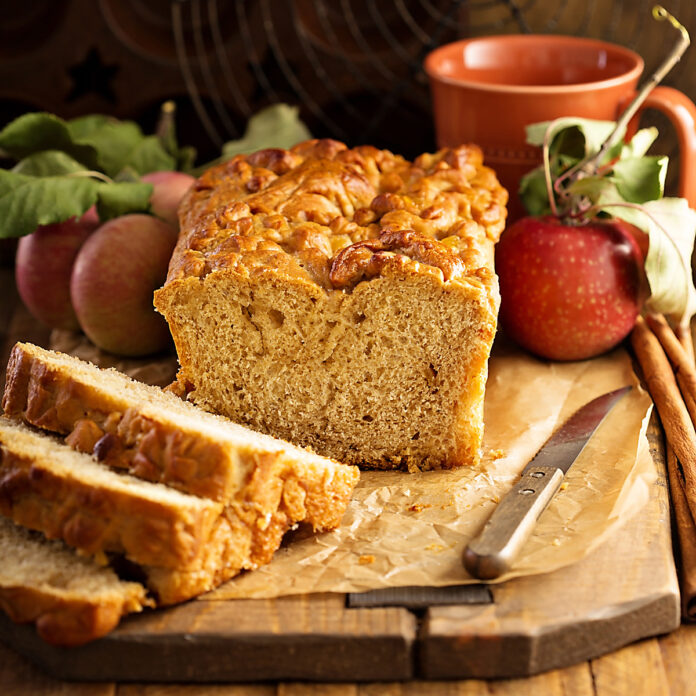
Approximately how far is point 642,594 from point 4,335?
2.41 metres

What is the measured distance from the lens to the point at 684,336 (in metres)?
3.12

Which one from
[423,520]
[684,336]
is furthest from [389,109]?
[423,520]

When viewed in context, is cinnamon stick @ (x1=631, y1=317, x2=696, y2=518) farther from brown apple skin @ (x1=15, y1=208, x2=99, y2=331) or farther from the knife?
brown apple skin @ (x1=15, y1=208, x2=99, y2=331)

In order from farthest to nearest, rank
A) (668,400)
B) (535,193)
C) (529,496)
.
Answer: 1. (535,193)
2. (668,400)
3. (529,496)

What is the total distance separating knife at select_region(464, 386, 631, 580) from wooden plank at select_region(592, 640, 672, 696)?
286mm

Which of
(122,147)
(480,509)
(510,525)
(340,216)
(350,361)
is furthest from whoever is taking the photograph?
(122,147)

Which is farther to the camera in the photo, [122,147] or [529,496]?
[122,147]

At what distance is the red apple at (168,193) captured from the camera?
3.18 meters

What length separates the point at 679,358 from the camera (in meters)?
2.94

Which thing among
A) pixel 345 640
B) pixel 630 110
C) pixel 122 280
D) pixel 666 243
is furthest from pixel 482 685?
pixel 630 110

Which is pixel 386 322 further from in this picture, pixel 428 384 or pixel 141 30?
pixel 141 30

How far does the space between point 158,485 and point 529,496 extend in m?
0.87

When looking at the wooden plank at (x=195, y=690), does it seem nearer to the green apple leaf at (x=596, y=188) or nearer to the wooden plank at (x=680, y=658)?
the wooden plank at (x=680, y=658)

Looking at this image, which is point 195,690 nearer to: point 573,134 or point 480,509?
point 480,509
